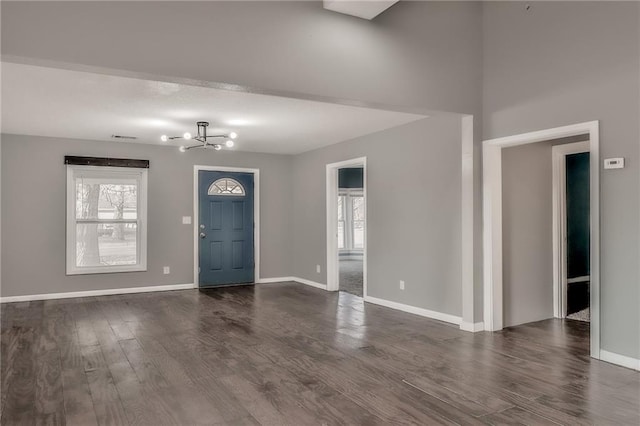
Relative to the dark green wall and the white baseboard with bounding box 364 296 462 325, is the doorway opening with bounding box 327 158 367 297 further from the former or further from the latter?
the dark green wall

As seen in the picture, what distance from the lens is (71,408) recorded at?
279cm

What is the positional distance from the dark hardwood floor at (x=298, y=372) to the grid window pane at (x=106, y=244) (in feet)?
4.76

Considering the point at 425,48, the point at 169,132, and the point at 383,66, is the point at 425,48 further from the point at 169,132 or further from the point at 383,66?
the point at 169,132

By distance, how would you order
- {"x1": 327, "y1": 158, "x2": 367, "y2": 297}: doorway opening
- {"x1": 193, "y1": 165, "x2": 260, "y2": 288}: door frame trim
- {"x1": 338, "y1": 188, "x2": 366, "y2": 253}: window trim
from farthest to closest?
1. {"x1": 338, "y1": 188, "x2": 366, "y2": 253}: window trim
2. {"x1": 193, "y1": 165, "x2": 260, "y2": 288}: door frame trim
3. {"x1": 327, "y1": 158, "x2": 367, "y2": 297}: doorway opening

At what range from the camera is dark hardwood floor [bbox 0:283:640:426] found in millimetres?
2701

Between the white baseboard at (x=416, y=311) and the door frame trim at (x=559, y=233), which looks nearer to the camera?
the white baseboard at (x=416, y=311)

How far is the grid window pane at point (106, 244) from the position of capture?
6828 mm

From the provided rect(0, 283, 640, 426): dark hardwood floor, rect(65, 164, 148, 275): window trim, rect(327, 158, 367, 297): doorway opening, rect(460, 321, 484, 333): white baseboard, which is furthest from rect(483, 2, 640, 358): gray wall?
rect(65, 164, 148, 275): window trim

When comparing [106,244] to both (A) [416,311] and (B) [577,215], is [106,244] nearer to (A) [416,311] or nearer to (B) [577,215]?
(A) [416,311]

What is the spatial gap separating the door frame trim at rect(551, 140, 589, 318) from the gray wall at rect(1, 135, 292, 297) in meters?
4.64

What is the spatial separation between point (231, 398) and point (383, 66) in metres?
2.96

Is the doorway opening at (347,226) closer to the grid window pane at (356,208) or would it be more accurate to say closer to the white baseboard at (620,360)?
the grid window pane at (356,208)

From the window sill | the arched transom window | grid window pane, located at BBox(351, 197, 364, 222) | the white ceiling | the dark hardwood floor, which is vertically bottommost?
the dark hardwood floor

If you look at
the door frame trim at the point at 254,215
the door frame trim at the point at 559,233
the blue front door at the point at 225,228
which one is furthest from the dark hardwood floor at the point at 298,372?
the blue front door at the point at 225,228
